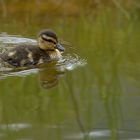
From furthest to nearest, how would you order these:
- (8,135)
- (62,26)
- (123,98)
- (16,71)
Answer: (62,26) < (16,71) < (123,98) < (8,135)

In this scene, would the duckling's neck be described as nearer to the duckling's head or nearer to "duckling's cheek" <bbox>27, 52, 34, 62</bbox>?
the duckling's head

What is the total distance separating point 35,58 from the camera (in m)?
4.96

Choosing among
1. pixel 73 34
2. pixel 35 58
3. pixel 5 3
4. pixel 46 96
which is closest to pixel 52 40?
pixel 35 58

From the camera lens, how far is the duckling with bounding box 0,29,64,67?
4.86 metres

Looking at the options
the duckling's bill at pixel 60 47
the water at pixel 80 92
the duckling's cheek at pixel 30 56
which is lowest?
the water at pixel 80 92

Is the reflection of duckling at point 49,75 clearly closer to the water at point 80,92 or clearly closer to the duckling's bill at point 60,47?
the water at point 80,92

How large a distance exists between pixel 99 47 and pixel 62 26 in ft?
3.63

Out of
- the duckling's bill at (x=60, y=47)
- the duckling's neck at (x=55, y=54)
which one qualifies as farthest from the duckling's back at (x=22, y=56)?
the duckling's bill at (x=60, y=47)

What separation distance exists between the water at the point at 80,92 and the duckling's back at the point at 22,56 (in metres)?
0.09

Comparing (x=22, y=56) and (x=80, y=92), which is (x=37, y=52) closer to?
(x=22, y=56)

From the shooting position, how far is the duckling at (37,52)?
4859 mm

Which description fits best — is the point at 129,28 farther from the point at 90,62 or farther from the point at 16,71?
the point at 16,71

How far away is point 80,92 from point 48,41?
1180 millimetres

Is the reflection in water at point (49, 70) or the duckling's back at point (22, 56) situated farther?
the duckling's back at point (22, 56)
